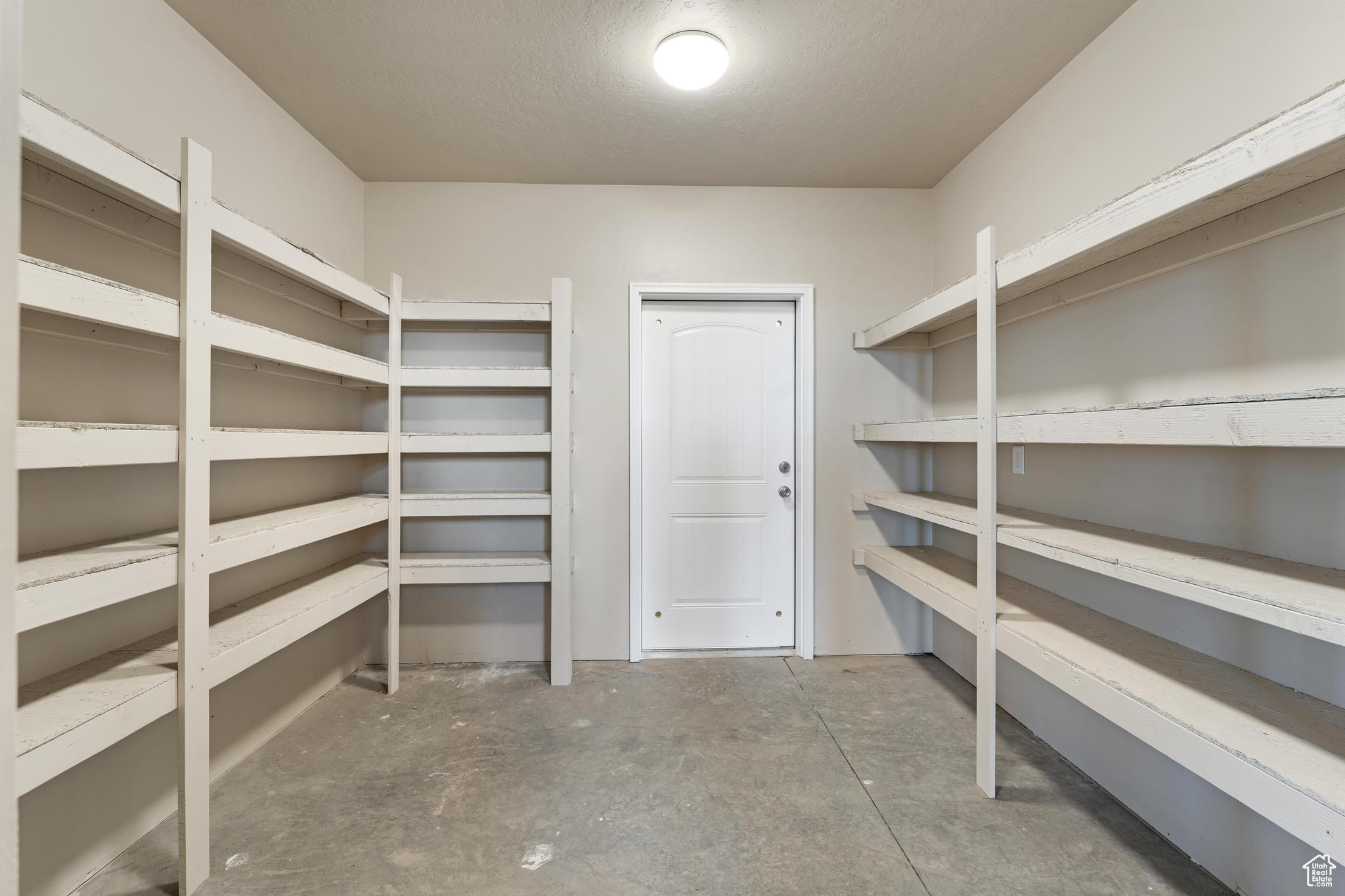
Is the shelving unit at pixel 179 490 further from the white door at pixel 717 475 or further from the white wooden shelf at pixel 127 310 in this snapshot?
the white door at pixel 717 475

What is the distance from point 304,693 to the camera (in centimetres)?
251

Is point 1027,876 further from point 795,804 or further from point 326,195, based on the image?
point 326,195

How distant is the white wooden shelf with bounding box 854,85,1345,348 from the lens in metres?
1.01

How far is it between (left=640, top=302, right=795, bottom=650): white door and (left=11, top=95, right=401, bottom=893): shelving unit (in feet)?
5.34

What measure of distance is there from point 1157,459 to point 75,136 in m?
2.92

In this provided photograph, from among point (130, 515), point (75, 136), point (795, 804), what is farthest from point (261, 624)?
point (795, 804)

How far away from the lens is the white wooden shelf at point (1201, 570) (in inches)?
41.9

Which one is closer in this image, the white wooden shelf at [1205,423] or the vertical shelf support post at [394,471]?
the white wooden shelf at [1205,423]

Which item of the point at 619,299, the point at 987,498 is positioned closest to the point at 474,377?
the point at 619,299

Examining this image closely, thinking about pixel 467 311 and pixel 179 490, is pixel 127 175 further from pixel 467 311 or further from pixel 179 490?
pixel 467 311

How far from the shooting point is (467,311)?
271 cm

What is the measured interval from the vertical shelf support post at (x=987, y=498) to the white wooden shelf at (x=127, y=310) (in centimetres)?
224

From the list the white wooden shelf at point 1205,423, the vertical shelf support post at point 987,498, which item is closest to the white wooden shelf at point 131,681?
the vertical shelf support post at point 987,498

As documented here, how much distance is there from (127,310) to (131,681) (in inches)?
36.3
